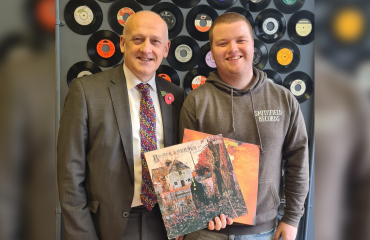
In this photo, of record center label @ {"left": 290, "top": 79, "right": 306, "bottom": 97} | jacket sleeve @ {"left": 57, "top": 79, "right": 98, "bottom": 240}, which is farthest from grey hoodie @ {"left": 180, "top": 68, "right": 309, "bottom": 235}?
record center label @ {"left": 290, "top": 79, "right": 306, "bottom": 97}

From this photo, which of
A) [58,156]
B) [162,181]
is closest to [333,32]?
[162,181]

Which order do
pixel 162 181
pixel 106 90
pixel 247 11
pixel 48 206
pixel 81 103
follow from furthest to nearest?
pixel 247 11, pixel 106 90, pixel 81 103, pixel 162 181, pixel 48 206

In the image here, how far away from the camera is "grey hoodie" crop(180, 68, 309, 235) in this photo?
1.60 m

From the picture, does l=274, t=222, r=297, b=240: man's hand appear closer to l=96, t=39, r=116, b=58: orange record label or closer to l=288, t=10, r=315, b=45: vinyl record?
l=288, t=10, r=315, b=45: vinyl record

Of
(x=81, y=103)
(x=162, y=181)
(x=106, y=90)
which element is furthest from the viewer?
(x=106, y=90)

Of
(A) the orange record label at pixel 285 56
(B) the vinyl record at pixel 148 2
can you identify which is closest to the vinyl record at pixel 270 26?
(A) the orange record label at pixel 285 56

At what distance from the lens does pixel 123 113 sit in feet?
5.45

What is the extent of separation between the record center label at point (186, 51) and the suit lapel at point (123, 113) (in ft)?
2.56

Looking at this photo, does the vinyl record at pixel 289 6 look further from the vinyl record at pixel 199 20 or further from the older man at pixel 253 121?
the older man at pixel 253 121

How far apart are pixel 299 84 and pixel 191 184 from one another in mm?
1687

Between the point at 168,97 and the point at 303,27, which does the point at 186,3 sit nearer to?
the point at 168,97

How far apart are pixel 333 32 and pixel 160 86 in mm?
1567

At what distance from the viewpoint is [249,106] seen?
5.42 feet

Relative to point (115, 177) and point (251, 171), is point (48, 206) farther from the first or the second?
point (251, 171)
